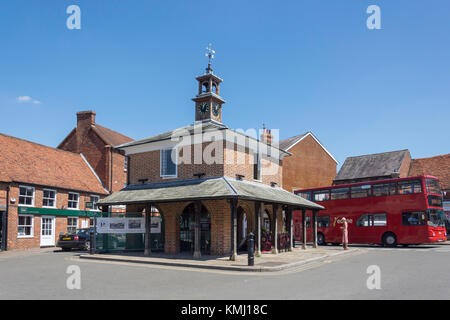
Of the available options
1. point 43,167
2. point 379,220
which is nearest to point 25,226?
point 43,167

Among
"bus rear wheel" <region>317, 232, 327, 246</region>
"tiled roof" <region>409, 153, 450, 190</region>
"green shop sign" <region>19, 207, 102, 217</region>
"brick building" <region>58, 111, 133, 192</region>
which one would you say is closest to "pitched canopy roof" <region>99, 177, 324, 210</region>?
"green shop sign" <region>19, 207, 102, 217</region>

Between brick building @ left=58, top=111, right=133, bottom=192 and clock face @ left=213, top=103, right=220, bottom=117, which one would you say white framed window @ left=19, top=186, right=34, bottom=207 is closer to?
brick building @ left=58, top=111, right=133, bottom=192

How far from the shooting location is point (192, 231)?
19688mm

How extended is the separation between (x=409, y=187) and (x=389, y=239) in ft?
11.6

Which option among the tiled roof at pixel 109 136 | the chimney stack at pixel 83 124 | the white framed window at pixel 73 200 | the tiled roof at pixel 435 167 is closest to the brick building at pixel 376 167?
the tiled roof at pixel 435 167

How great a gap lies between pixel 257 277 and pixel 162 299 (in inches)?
163

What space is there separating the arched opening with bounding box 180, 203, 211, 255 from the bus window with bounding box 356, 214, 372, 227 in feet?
35.2

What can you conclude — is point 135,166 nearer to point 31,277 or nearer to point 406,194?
point 31,277

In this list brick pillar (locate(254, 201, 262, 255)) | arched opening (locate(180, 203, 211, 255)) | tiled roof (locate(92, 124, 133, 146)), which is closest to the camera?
brick pillar (locate(254, 201, 262, 255))

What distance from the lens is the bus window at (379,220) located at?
23281 mm

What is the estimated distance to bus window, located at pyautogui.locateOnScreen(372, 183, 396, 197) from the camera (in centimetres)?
2281

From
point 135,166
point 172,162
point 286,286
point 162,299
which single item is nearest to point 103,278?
point 162,299

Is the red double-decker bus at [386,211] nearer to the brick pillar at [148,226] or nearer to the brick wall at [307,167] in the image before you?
the brick wall at [307,167]

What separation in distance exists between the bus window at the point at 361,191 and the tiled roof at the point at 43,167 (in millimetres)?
19120
